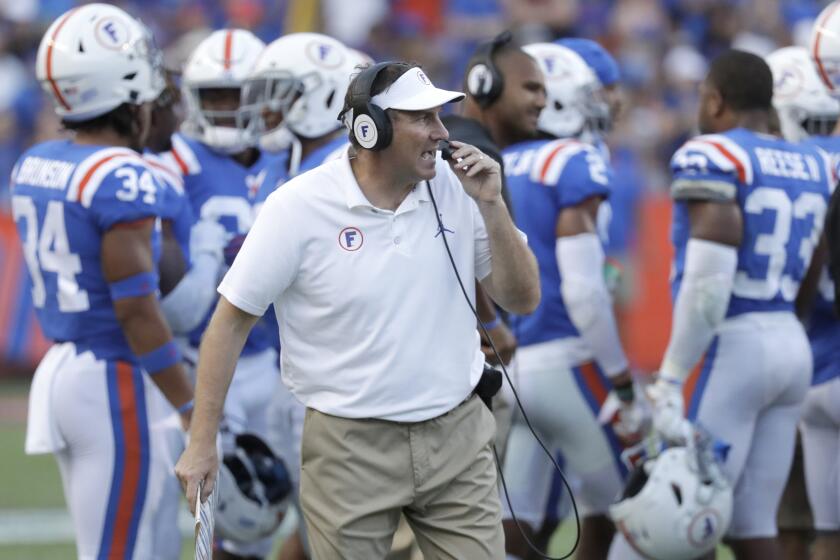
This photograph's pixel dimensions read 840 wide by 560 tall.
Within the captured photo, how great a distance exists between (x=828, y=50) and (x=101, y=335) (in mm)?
2946

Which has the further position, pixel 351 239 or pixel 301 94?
pixel 301 94

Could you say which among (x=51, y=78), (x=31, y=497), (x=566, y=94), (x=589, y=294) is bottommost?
(x=31, y=497)

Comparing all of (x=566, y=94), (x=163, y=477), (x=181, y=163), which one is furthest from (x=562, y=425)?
(x=181, y=163)

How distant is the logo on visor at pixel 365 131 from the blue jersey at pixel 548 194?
5.56 ft

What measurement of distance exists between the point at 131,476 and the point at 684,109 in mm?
11123

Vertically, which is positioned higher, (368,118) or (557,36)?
(368,118)

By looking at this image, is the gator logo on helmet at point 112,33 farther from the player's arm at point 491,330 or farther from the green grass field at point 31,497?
the green grass field at point 31,497

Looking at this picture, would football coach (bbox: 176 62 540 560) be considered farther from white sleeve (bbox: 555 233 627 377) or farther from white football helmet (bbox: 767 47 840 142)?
white football helmet (bbox: 767 47 840 142)

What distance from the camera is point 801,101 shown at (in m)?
6.19

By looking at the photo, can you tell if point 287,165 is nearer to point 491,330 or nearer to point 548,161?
point 548,161

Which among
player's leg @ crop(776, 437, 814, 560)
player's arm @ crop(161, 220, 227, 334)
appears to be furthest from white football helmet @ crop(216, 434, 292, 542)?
player's leg @ crop(776, 437, 814, 560)

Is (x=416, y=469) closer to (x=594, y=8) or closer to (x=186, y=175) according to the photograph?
(x=186, y=175)

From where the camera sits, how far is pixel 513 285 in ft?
13.9

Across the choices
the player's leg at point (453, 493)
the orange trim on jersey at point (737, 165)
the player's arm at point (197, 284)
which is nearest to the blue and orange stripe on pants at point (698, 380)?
the orange trim on jersey at point (737, 165)
